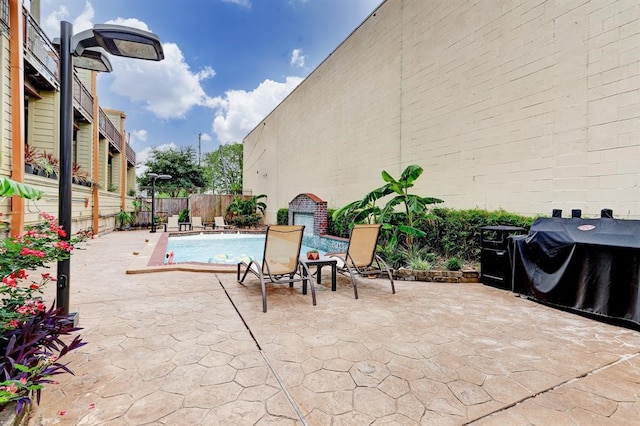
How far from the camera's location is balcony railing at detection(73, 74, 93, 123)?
963 cm

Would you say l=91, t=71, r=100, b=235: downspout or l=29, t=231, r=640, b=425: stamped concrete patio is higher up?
l=91, t=71, r=100, b=235: downspout

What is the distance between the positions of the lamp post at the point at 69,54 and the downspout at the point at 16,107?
4616mm

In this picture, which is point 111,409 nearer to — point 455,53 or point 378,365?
point 378,365

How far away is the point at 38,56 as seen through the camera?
722cm

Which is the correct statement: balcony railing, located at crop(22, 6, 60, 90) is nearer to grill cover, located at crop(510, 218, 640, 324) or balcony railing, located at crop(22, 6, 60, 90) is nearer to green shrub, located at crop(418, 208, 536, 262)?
green shrub, located at crop(418, 208, 536, 262)

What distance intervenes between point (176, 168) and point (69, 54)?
25630 millimetres

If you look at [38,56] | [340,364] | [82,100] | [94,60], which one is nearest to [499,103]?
[340,364]

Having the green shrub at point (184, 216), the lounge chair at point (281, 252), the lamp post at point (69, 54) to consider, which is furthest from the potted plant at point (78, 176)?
the lounge chair at point (281, 252)

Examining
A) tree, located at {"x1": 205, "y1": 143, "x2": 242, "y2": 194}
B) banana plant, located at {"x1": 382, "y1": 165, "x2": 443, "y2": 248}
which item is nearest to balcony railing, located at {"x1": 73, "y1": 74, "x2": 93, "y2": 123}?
banana plant, located at {"x1": 382, "y1": 165, "x2": 443, "y2": 248}

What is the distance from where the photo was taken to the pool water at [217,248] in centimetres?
966

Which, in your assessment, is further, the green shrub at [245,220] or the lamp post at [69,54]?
the green shrub at [245,220]

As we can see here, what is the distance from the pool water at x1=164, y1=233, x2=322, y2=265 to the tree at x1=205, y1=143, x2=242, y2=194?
780 inches

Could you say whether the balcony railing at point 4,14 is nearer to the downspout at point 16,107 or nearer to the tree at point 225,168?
the downspout at point 16,107

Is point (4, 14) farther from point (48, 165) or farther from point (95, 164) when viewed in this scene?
point (95, 164)
